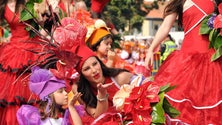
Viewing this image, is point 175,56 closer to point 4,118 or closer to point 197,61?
point 197,61

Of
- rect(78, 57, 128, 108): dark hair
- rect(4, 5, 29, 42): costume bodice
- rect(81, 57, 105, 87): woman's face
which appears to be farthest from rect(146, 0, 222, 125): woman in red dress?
rect(4, 5, 29, 42): costume bodice

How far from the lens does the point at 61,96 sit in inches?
193

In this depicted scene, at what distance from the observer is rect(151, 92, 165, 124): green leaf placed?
13.6 feet

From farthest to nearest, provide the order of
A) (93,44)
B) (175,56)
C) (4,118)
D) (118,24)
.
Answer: (118,24), (4,118), (93,44), (175,56)

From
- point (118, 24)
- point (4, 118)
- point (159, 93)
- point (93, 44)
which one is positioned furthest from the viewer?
point (118, 24)

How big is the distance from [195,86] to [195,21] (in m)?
0.59

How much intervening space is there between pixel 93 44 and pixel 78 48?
120 centimetres

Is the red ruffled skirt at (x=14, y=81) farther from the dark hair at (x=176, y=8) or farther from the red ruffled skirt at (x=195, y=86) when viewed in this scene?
the red ruffled skirt at (x=195, y=86)

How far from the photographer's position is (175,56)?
526 centimetres

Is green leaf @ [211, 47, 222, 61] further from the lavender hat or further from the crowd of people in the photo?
the lavender hat

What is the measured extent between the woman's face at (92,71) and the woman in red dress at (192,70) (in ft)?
1.71

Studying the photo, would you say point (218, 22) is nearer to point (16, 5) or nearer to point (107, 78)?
point (107, 78)

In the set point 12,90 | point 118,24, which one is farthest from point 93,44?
point 118,24

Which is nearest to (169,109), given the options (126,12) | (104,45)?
(104,45)
